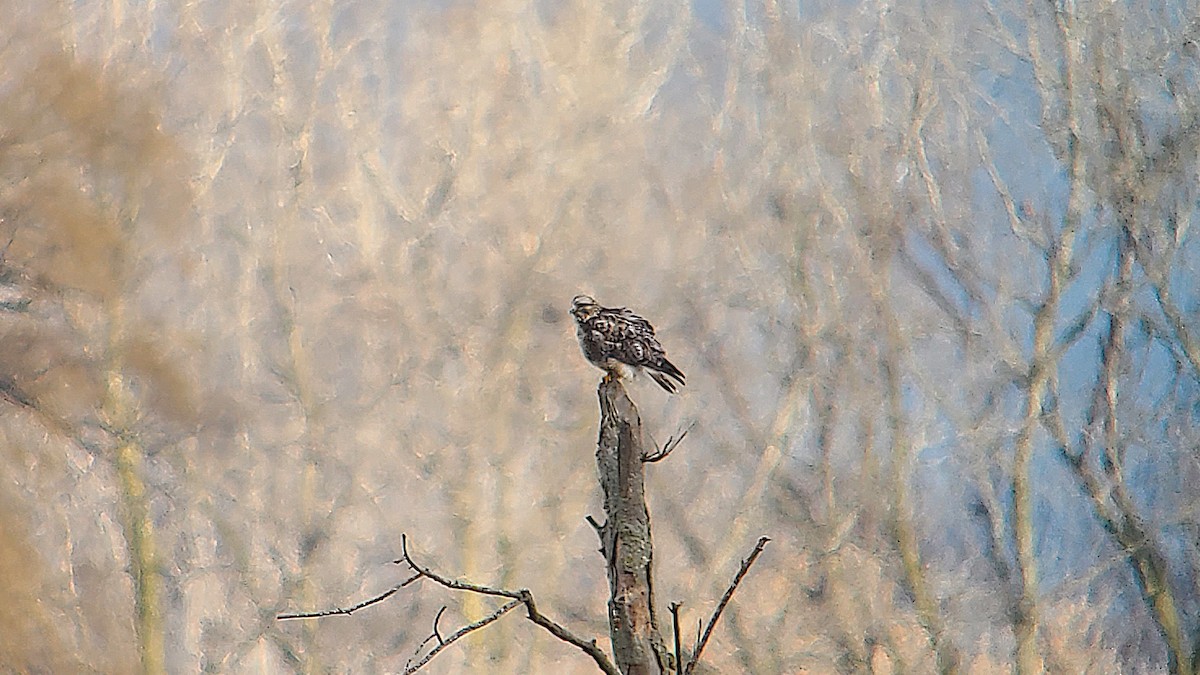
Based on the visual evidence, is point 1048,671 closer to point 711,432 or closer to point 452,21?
point 711,432

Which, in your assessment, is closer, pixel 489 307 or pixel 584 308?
pixel 584 308

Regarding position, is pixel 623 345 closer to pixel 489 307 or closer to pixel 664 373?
pixel 664 373

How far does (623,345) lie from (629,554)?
584 millimetres

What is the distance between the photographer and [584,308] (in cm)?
196

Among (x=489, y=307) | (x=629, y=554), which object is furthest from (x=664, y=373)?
(x=489, y=307)

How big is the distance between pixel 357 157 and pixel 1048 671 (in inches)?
125

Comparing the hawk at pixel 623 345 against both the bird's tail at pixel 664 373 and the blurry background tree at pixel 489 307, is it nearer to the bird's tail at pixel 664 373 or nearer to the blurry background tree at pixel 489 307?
the bird's tail at pixel 664 373

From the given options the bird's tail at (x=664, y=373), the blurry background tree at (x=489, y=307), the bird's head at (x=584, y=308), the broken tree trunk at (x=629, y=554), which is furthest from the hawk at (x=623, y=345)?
the blurry background tree at (x=489, y=307)

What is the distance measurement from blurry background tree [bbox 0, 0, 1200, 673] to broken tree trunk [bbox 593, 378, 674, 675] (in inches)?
120

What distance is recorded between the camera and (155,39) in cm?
479

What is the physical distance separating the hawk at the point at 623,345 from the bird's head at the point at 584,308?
0.11 meters

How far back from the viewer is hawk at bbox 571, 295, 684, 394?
160 centimetres

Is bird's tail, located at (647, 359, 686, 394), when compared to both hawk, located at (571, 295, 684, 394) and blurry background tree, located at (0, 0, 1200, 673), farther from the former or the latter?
blurry background tree, located at (0, 0, 1200, 673)

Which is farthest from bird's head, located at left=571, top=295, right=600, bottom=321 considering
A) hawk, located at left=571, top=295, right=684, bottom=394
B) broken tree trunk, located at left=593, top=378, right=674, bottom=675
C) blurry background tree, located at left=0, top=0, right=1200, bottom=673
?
blurry background tree, located at left=0, top=0, right=1200, bottom=673
